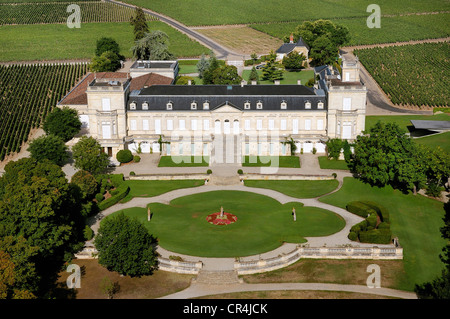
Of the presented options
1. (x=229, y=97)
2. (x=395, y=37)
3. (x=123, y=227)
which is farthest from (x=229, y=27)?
(x=123, y=227)

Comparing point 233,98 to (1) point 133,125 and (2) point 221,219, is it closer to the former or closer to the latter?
(1) point 133,125

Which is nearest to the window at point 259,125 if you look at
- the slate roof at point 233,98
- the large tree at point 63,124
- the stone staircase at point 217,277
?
the slate roof at point 233,98

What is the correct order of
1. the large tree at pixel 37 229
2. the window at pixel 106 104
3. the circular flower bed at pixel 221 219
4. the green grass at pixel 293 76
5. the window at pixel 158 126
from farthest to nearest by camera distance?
1. the green grass at pixel 293 76
2. the window at pixel 158 126
3. the window at pixel 106 104
4. the circular flower bed at pixel 221 219
5. the large tree at pixel 37 229

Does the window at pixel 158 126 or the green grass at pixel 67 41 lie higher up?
the green grass at pixel 67 41

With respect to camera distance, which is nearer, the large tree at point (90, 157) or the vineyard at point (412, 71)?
the large tree at point (90, 157)

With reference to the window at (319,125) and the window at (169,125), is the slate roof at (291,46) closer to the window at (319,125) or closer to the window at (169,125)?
the window at (319,125)

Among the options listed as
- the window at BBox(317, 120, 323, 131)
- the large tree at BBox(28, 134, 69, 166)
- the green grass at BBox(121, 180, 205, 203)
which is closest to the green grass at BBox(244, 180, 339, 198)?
the green grass at BBox(121, 180, 205, 203)

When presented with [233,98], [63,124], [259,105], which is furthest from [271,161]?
[63,124]
